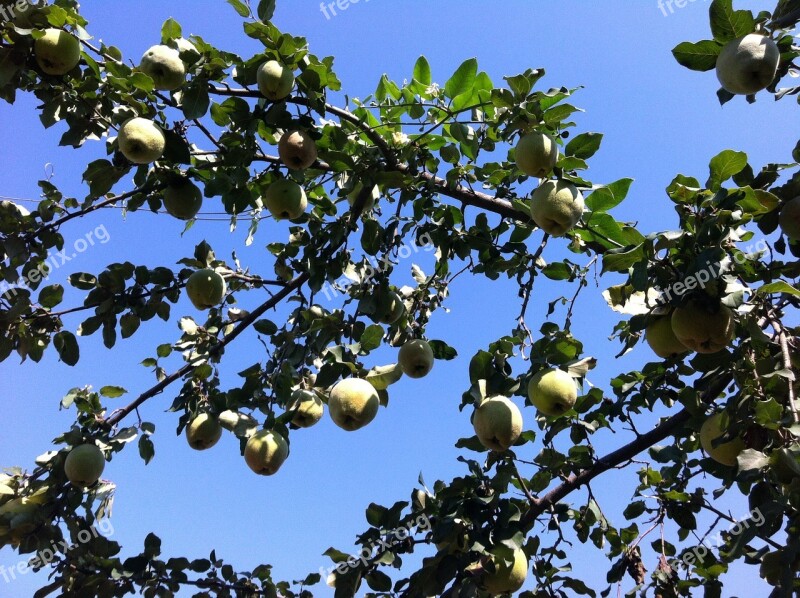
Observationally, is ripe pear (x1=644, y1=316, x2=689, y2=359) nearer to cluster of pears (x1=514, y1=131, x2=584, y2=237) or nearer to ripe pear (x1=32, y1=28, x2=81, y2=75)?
cluster of pears (x1=514, y1=131, x2=584, y2=237)

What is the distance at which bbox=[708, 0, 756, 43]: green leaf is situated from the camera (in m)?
2.45

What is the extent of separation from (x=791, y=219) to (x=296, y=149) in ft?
7.24

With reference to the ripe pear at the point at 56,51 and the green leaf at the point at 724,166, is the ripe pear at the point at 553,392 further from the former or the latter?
the ripe pear at the point at 56,51

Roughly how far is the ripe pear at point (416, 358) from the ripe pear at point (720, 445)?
1.41m

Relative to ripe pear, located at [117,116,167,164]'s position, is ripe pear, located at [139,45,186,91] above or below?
above

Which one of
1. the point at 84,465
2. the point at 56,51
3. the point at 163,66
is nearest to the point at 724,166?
the point at 163,66

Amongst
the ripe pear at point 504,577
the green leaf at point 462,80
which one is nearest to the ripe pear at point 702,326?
the ripe pear at point 504,577

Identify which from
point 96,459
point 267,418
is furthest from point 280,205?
point 96,459

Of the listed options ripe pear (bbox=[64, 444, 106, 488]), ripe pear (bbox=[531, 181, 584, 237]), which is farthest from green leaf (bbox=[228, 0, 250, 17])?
ripe pear (bbox=[64, 444, 106, 488])

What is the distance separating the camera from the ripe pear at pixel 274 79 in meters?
2.92

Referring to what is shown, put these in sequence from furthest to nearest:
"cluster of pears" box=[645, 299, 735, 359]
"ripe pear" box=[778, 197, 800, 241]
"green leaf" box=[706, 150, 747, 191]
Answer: "ripe pear" box=[778, 197, 800, 241]
"green leaf" box=[706, 150, 747, 191]
"cluster of pears" box=[645, 299, 735, 359]

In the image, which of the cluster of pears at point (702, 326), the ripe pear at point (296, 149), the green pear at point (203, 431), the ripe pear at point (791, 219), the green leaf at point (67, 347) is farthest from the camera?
the green leaf at point (67, 347)

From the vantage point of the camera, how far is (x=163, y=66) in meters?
2.94

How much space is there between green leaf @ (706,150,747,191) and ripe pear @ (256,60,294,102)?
6.14 feet
